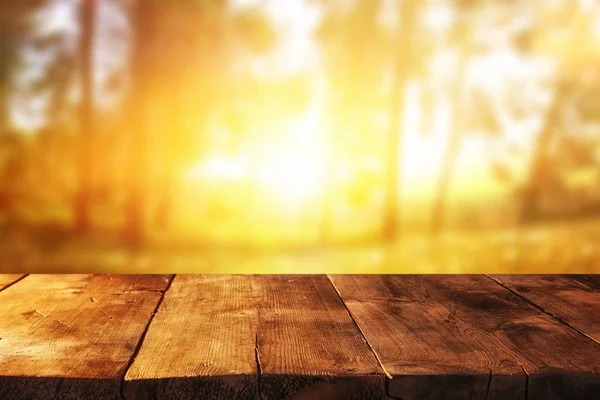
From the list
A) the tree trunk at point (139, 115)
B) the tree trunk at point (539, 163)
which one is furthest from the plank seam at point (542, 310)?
the tree trunk at point (139, 115)

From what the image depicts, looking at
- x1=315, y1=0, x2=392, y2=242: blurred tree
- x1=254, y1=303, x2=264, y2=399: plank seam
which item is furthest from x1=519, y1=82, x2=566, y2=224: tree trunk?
x1=254, y1=303, x2=264, y2=399: plank seam

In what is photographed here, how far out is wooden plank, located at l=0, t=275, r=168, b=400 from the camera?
2.49 ft

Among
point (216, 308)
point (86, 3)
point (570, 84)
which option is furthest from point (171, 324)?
point (570, 84)

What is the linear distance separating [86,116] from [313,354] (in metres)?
1.73

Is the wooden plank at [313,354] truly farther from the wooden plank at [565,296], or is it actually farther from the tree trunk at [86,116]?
the tree trunk at [86,116]

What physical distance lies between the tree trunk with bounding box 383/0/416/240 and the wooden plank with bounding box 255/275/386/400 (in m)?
1.36

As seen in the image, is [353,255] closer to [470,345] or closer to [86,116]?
[86,116]

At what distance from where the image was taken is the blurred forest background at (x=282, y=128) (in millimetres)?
2285

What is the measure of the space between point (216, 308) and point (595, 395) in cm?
57

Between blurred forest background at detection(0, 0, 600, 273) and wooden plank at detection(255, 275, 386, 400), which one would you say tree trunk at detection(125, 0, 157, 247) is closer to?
blurred forest background at detection(0, 0, 600, 273)

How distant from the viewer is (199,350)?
85cm

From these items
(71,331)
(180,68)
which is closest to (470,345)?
(71,331)

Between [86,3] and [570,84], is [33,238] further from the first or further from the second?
[570,84]

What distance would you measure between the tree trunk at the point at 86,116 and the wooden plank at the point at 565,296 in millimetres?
1545
